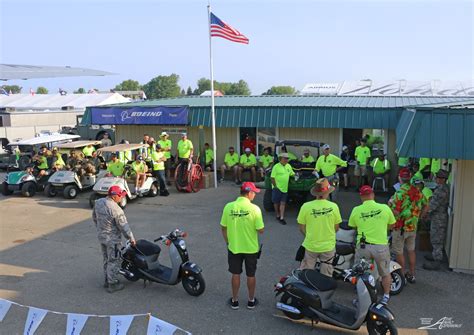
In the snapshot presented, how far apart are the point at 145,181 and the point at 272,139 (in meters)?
5.47

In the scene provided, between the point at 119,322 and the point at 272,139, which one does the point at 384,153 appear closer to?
the point at 272,139

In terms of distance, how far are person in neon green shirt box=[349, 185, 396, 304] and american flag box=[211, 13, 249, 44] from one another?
35.3ft

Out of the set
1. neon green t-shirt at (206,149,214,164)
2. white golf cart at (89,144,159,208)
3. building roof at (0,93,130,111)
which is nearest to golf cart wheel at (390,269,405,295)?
white golf cart at (89,144,159,208)

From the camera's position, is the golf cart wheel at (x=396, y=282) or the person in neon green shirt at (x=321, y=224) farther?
the golf cart wheel at (x=396, y=282)

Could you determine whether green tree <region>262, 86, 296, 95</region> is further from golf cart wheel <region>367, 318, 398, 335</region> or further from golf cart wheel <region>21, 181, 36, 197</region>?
golf cart wheel <region>367, 318, 398, 335</region>

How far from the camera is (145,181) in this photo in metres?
14.2

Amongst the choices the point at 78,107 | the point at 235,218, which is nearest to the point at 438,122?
the point at 235,218

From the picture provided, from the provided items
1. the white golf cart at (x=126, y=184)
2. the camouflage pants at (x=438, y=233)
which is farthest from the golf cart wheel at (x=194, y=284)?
the white golf cart at (x=126, y=184)

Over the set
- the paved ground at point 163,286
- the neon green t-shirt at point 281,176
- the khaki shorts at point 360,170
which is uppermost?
the neon green t-shirt at point 281,176

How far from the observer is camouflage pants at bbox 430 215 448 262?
8358mm

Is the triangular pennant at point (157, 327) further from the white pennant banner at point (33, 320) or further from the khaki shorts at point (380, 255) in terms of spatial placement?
the khaki shorts at point (380, 255)

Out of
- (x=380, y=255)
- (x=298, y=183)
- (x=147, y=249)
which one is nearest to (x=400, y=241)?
(x=380, y=255)

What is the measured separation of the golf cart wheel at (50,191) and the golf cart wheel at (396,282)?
1161cm

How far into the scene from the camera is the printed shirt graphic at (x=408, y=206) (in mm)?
7617
